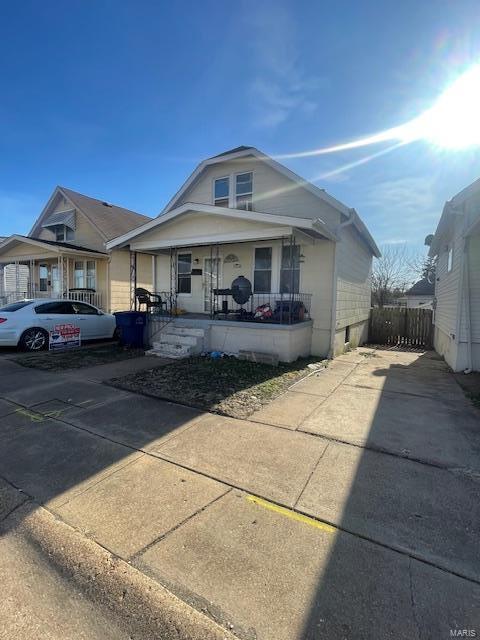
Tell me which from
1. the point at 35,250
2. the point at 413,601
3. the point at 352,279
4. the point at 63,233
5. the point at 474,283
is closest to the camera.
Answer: the point at 413,601

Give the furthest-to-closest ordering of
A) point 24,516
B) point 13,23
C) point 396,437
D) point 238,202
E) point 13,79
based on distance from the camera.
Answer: point 238,202 → point 13,79 → point 13,23 → point 396,437 → point 24,516

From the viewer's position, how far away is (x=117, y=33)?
7.29 m

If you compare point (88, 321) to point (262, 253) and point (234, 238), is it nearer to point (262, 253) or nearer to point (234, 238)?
point (234, 238)

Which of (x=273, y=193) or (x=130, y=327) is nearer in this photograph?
(x=130, y=327)

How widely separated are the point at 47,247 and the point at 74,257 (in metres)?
1.17

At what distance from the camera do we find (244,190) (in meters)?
10.6

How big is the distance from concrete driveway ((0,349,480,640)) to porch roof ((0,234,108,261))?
1015 cm

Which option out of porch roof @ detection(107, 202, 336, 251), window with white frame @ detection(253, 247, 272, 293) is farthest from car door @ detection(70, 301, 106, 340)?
window with white frame @ detection(253, 247, 272, 293)

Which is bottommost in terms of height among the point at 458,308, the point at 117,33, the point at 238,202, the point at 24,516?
the point at 24,516

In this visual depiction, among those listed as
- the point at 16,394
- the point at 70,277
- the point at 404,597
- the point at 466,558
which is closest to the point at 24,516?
the point at 404,597

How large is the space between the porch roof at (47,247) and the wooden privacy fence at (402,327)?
1238 centimetres

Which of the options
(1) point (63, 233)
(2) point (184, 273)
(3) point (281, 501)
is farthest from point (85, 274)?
(3) point (281, 501)

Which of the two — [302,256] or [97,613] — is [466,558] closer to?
[97,613]

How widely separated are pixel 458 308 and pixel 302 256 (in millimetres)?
4070
